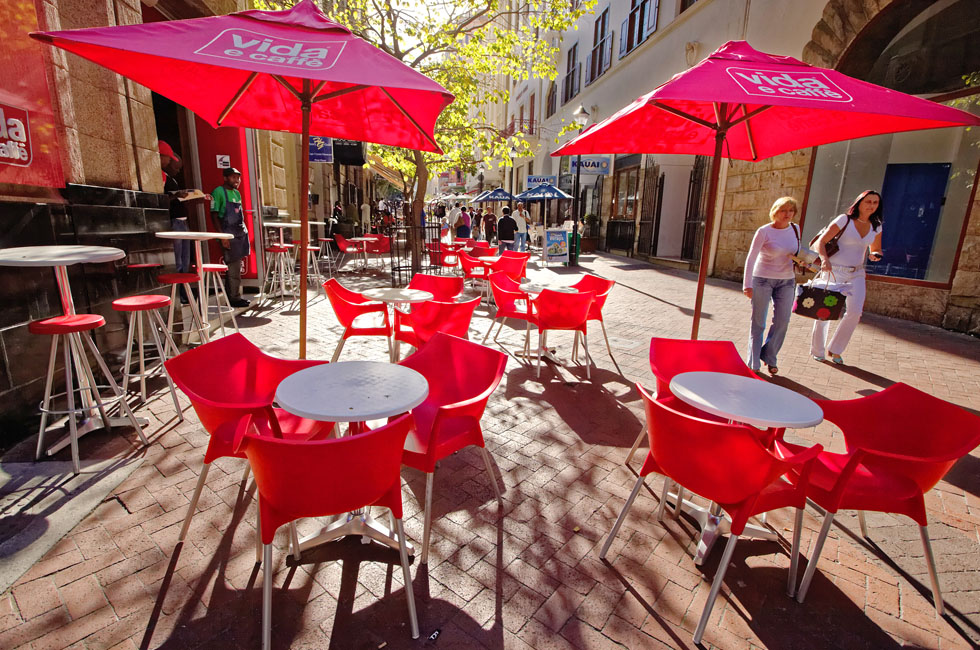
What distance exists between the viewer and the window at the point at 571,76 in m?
23.8

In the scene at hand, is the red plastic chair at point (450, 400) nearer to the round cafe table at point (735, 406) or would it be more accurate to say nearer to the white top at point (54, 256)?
the round cafe table at point (735, 406)

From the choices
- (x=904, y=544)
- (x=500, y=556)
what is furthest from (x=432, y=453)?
(x=904, y=544)

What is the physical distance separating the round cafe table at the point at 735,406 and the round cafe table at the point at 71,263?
12.3 ft

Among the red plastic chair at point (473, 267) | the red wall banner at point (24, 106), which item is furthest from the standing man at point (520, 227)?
the red wall banner at point (24, 106)

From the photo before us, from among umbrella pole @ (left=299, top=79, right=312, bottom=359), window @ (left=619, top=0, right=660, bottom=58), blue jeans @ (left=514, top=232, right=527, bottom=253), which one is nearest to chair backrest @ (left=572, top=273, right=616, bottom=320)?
umbrella pole @ (left=299, top=79, right=312, bottom=359)

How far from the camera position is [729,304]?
29.8 feet

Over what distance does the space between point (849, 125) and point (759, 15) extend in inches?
387

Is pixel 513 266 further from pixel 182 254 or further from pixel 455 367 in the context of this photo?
pixel 182 254

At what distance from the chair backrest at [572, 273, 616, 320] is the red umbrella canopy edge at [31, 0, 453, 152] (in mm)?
2542

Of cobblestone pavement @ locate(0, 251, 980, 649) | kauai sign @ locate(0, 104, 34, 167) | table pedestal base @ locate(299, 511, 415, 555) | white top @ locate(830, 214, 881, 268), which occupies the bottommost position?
cobblestone pavement @ locate(0, 251, 980, 649)

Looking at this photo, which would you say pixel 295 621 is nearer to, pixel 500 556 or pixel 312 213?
pixel 500 556

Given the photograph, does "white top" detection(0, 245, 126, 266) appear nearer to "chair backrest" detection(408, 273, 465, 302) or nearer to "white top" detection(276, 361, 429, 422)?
"white top" detection(276, 361, 429, 422)

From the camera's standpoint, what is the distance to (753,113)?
130 inches

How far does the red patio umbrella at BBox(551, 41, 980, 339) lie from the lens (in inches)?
96.0
